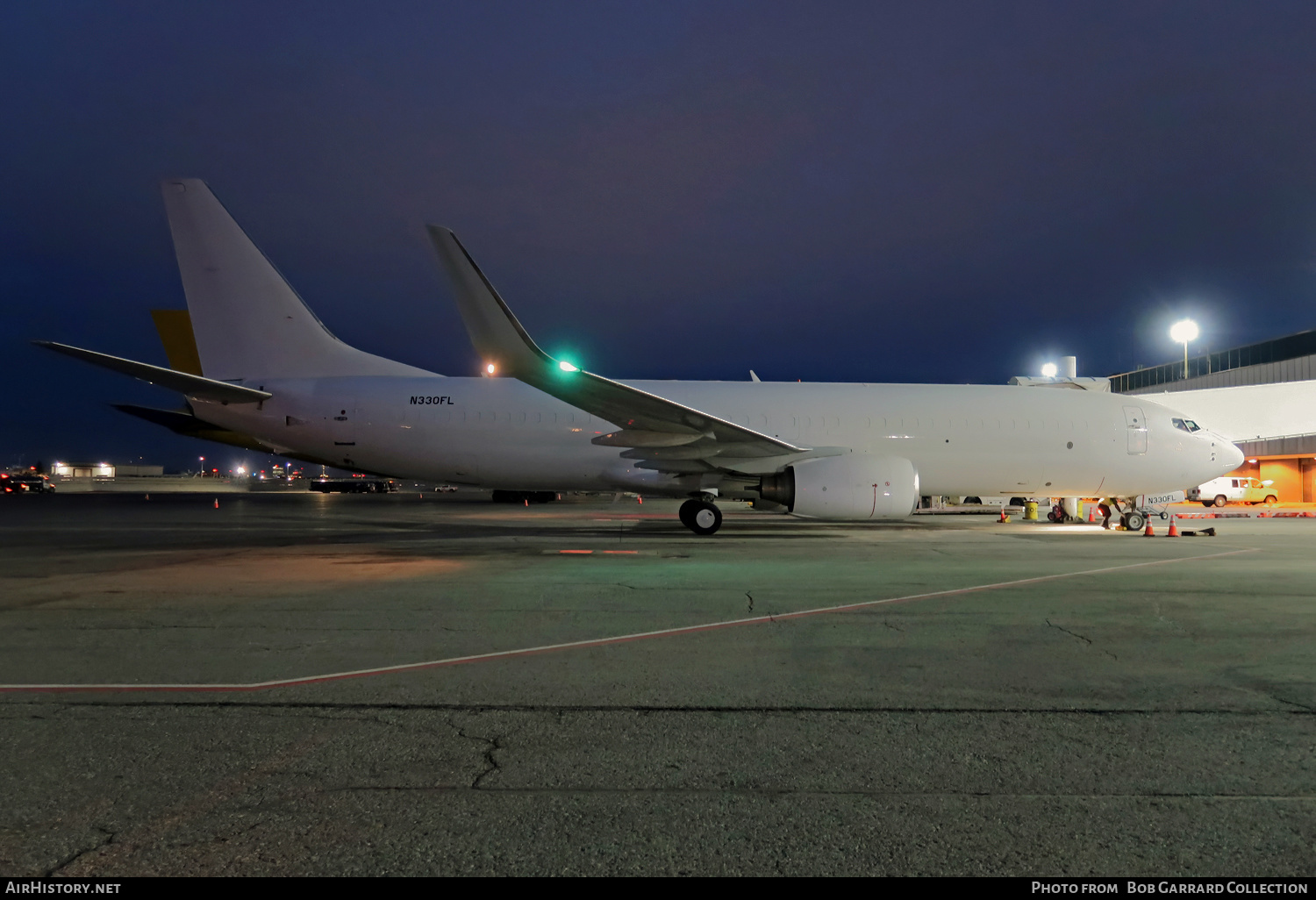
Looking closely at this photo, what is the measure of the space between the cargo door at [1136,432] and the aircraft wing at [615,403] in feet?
23.1

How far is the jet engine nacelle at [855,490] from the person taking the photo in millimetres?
12820

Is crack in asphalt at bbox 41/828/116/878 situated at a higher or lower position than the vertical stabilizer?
lower

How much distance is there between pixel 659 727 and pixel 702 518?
10752 millimetres

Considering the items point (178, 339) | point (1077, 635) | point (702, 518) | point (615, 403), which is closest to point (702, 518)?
point (702, 518)

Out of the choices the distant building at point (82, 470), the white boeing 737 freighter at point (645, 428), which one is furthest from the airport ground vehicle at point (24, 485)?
the distant building at point (82, 470)

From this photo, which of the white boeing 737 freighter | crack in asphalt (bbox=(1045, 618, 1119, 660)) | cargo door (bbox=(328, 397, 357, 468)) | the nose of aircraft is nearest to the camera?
crack in asphalt (bbox=(1045, 618, 1119, 660))

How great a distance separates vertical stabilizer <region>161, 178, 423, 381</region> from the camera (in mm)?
14133

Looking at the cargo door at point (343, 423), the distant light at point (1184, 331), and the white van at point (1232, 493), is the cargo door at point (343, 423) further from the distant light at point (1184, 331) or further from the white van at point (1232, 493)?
the white van at point (1232, 493)

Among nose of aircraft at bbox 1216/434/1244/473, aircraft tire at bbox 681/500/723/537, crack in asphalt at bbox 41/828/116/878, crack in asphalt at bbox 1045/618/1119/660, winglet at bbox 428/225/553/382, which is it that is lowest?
crack in asphalt at bbox 41/828/116/878

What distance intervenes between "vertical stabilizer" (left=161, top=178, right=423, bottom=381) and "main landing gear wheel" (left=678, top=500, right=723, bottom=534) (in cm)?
722

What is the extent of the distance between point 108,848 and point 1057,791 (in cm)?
330

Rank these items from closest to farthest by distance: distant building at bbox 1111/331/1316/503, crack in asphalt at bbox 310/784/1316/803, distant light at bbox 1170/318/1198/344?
crack in asphalt at bbox 310/784/1316/803
distant building at bbox 1111/331/1316/503
distant light at bbox 1170/318/1198/344

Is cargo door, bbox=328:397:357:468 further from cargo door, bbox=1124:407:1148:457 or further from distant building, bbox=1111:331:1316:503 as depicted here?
distant building, bbox=1111:331:1316:503

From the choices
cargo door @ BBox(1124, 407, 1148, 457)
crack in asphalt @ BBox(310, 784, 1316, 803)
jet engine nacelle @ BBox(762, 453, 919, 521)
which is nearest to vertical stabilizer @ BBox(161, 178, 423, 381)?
jet engine nacelle @ BBox(762, 453, 919, 521)
